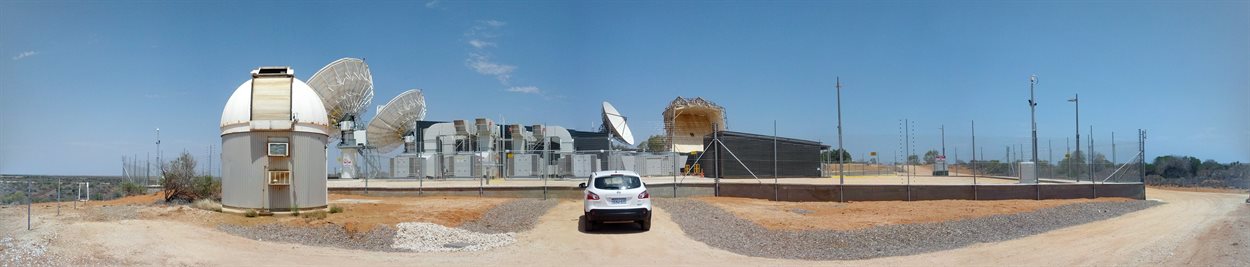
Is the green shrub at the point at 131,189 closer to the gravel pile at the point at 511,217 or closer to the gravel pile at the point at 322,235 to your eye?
the gravel pile at the point at 511,217

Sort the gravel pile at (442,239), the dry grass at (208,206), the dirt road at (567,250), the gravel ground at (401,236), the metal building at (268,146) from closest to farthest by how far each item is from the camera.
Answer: the dirt road at (567,250) → the gravel pile at (442,239) → the gravel ground at (401,236) → the metal building at (268,146) → the dry grass at (208,206)

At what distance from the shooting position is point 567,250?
11852 mm

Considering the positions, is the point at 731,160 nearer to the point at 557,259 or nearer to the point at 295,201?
the point at 295,201

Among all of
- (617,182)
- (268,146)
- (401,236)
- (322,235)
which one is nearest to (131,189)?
(268,146)

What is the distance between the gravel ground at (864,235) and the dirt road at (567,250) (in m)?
0.46

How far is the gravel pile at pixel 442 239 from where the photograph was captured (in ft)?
39.8

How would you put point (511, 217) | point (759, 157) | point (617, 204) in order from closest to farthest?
point (617, 204)
point (511, 217)
point (759, 157)

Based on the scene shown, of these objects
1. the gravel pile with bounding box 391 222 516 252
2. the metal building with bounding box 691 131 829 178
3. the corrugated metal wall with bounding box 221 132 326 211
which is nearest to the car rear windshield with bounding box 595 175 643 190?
the gravel pile with bounding box 391 222 516 252

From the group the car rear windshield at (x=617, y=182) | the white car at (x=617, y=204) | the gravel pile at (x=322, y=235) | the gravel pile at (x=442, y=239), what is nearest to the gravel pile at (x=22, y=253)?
the gravel pile at (x=322, y=235)

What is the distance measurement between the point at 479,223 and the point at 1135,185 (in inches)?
913

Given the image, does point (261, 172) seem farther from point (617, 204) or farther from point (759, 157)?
point (759, 157)

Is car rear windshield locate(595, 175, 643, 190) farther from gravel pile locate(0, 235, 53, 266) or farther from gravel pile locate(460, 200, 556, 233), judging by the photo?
gravel pile locate(0, 235, 53, 266)

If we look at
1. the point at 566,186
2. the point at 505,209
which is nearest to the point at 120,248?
the point at 505,209

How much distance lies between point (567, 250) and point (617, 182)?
3.06m
